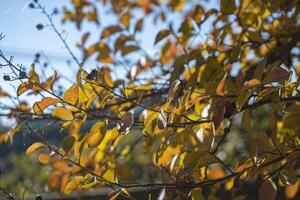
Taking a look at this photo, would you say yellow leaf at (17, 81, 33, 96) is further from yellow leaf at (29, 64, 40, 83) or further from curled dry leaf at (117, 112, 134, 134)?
curled dry leaf at (117, 112, 134, 134)

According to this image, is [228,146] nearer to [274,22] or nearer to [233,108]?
[274,22]

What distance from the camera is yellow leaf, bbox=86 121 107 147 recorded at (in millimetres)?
889

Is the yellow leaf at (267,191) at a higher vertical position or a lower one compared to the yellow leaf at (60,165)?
lower

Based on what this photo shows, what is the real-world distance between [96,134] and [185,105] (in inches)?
7.6

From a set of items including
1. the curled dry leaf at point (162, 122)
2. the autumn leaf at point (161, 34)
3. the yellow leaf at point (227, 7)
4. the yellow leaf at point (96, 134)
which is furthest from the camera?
the autumn leaf at point (161, 34)

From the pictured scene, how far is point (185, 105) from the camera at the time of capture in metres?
0.83

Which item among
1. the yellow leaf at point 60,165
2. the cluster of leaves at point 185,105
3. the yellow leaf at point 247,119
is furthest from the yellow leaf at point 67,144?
the yellow leaf at point 60,165

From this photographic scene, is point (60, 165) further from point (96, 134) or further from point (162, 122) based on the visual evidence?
point (162, 122)

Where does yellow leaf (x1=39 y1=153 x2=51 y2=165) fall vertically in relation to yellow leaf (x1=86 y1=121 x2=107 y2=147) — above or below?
below

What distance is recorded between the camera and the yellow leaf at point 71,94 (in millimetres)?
844

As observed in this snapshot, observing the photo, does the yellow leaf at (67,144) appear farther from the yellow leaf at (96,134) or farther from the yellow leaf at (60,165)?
the yellow leaf at (60,165)

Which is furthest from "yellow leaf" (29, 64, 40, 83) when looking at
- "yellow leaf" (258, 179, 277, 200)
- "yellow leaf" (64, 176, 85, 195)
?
"yellow leaf" (258, 179, 277, 200)

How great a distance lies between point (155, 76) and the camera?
1.65 m

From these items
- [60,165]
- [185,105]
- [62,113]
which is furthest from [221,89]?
[60,165]
